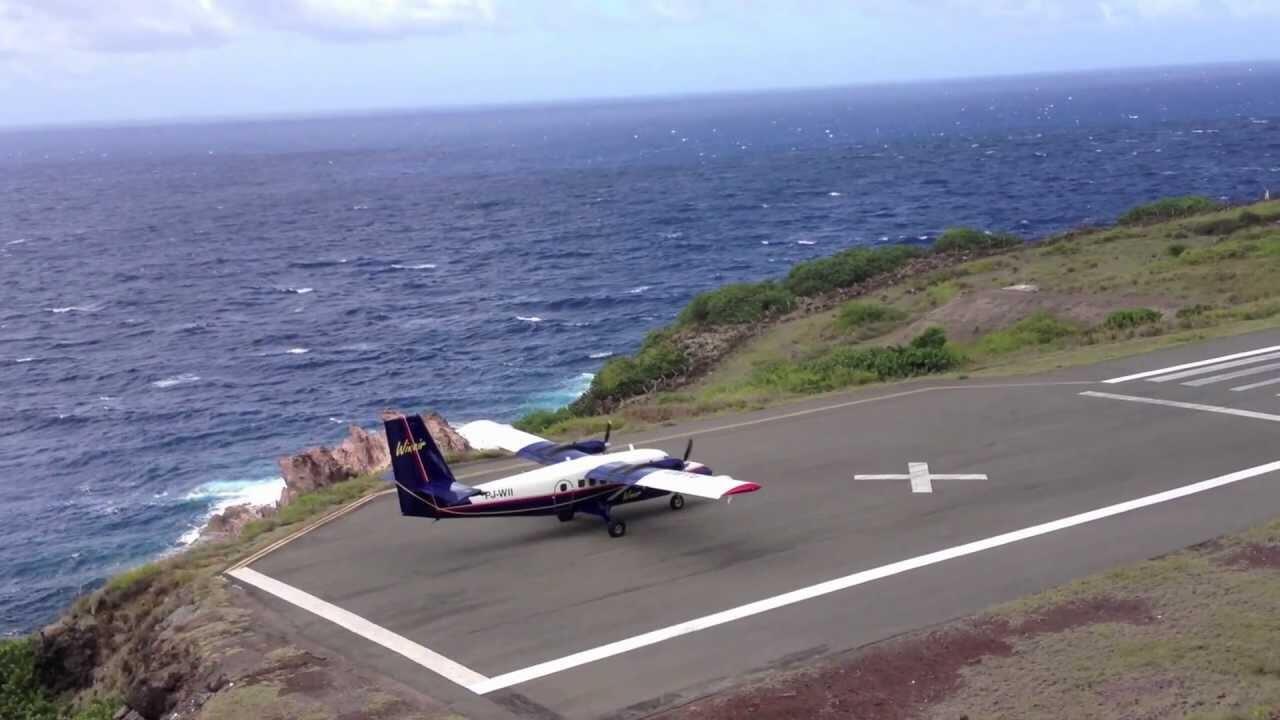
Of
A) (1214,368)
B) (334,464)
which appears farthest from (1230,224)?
(334,464)

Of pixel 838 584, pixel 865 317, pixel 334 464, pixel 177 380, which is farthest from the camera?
pixel 177 380

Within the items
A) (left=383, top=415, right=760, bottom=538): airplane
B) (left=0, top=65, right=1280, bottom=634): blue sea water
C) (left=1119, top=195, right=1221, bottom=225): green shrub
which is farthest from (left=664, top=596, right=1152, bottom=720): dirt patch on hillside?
(left=1119, top=195, right=1221, bottom=225): green shrub

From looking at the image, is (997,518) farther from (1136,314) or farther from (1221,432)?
(1136,314)

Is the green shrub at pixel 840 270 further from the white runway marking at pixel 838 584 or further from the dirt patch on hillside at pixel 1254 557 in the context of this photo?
the dirt patch on hillside at pixel 1254 557

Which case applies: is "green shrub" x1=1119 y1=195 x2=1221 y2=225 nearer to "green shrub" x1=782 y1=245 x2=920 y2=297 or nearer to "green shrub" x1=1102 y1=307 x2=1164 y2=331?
"green shrub" x1=782 y1=245 x2=920 y2=297

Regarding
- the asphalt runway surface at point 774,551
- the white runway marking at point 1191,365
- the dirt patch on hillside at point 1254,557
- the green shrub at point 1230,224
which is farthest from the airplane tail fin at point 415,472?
the green shrub at point 1230,224

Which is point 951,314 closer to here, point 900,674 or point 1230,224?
point 1230,224
